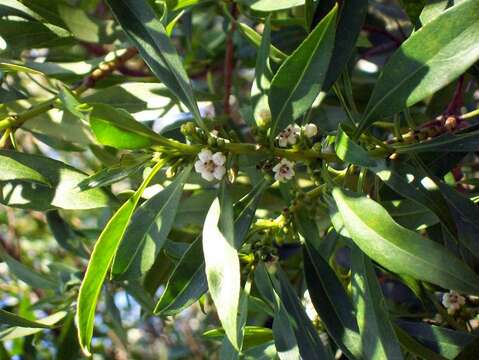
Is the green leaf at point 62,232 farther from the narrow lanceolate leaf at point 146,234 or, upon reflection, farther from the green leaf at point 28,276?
the narrow lanceolate leaf at point 146,234

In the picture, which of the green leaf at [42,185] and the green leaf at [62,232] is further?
the green leaf at [62,232]

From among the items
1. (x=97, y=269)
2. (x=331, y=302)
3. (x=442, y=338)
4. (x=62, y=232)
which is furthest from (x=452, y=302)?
(x=62, y=232)

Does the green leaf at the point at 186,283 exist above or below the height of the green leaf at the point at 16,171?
below

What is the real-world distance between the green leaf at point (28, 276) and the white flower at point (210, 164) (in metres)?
0.79

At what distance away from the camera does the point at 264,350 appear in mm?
1298

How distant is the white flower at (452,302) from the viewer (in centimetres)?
145

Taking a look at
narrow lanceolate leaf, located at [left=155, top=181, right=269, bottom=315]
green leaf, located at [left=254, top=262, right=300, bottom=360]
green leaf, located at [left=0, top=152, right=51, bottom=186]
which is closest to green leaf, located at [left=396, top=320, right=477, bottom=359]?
green leaf, located at [left=254, top=262, right=300, bottom=360]

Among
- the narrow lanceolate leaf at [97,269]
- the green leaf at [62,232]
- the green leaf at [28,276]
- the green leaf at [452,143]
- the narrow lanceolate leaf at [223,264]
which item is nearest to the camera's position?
the narrow lanceolate leaf at [223,264]

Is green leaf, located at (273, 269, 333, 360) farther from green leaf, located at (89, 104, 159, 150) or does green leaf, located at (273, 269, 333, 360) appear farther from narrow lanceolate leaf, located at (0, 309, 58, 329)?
narrow lanceolate leaf, located at (0, 309, 58, 329)

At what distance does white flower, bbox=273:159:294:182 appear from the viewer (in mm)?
1160

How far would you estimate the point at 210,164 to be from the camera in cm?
111

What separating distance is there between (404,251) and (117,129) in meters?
0.43

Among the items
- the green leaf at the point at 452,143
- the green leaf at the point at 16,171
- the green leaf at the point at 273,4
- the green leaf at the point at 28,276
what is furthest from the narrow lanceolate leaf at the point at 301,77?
the green leaf at the point at 28,276

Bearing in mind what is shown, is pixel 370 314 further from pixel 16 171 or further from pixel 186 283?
pixel 16 171
